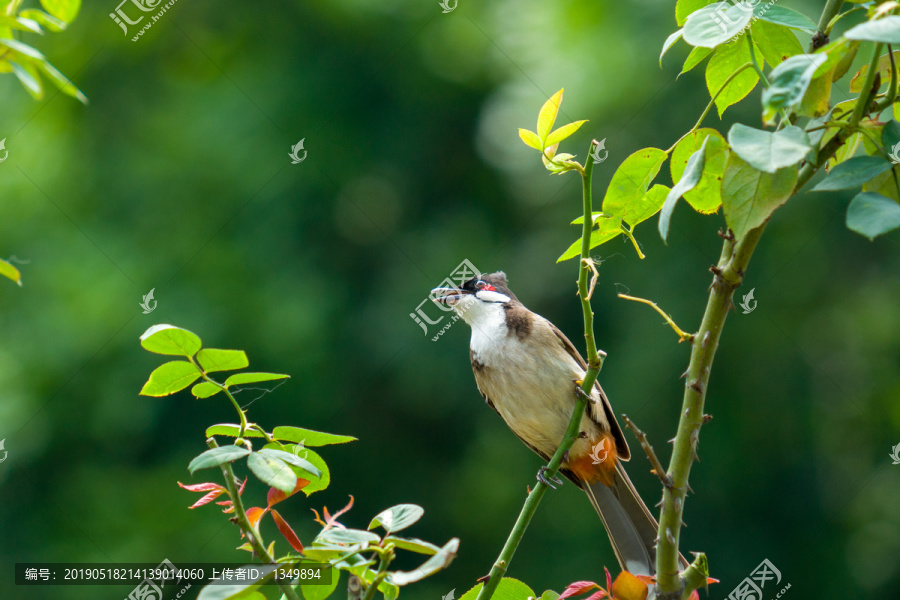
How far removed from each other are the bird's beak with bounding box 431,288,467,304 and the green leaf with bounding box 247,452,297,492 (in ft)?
6.99

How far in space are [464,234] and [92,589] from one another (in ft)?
13.2

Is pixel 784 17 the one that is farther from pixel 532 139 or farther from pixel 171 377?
pixel 171 377

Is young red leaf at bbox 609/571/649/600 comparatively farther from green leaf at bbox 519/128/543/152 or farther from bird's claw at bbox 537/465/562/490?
green leaf at bbox 519/128/543/152

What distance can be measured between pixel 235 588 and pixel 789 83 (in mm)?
910

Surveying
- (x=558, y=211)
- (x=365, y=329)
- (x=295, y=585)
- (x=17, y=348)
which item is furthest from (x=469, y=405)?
(x=295, y=585)

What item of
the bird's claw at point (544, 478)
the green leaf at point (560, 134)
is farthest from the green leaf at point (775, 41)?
the bird's claw at point (544, 478)

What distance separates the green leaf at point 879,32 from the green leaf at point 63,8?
937 millimetres

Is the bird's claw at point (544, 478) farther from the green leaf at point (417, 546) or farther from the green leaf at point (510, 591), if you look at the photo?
the green leaf at point (417, 546)

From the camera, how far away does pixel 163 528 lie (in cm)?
593

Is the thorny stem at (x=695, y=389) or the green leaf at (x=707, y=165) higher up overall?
the green leaf at (x=707, y=165)

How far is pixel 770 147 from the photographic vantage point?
3.12 feet

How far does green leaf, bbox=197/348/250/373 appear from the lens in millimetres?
1118

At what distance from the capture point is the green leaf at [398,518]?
1.12 metres

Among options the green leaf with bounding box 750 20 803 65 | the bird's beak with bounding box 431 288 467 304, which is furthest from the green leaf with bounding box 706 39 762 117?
the bird's beak with bounding box 431 288 467 304
